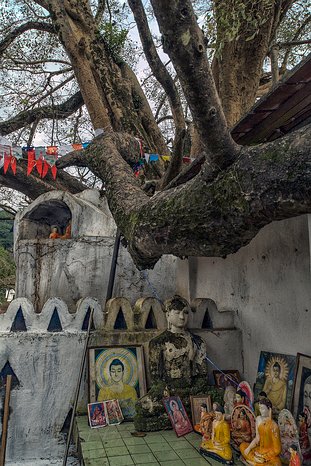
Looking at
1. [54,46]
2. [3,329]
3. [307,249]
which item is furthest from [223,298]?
[54,46]

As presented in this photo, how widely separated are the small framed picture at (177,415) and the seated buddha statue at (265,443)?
100 centimetres

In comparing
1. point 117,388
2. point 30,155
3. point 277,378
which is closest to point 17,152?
point 30,155

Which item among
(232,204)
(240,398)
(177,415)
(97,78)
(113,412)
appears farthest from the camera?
(97,78)

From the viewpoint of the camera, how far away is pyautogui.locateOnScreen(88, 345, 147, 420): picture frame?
4.95 meters

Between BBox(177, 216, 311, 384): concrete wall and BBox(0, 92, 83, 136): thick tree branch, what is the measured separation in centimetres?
862

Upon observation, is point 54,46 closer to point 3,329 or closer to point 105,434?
point 3,329

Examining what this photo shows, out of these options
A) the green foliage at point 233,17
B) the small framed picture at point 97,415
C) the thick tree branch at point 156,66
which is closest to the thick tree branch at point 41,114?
the green foliage at point 233,17

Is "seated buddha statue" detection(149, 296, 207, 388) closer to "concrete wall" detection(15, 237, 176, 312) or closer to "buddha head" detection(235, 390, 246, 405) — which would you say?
"buddha head" detection(235, 390, 246, 405)

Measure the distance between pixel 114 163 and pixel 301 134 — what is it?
2.88m

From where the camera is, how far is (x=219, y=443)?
3.74 meters

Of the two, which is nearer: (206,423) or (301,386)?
(301,386)

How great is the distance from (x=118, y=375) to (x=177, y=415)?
3.06 ft

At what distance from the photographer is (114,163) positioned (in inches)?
191

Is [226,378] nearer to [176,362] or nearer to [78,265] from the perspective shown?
[176,362]
